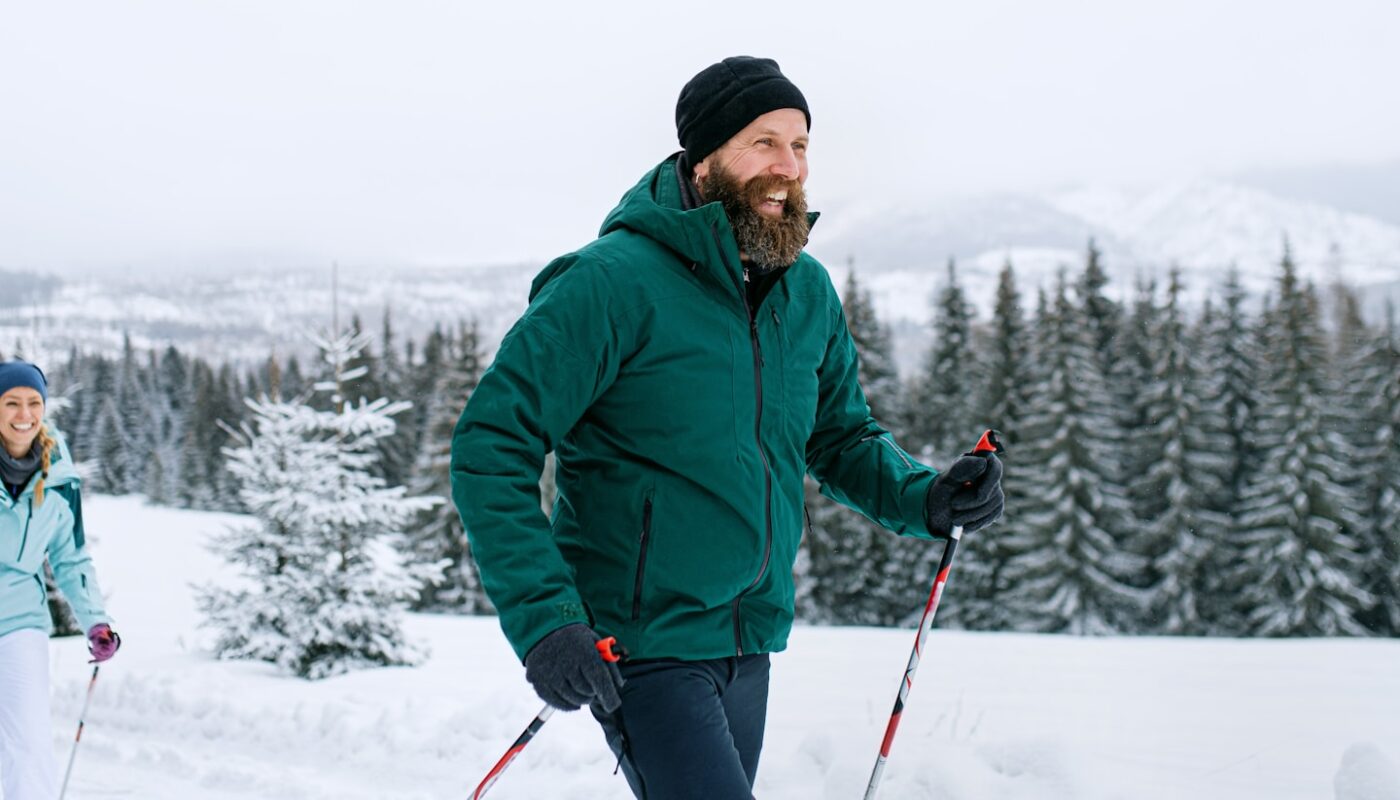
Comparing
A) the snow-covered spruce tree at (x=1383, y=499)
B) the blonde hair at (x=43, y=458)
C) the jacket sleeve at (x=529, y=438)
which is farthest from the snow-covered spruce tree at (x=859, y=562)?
the jacket sleeve at (x=529, y=438)

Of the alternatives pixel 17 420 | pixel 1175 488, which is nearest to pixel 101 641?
pixel 17 420

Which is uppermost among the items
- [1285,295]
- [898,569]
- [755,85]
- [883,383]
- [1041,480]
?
[755,85]

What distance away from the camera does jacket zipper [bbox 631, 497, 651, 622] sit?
2191 millimetres

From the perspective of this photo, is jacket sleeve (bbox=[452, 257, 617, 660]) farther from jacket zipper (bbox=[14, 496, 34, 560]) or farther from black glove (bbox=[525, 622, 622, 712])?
jacket zipper (bbox=[14, 496, 34, 560])

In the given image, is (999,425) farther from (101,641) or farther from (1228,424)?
(101,641)

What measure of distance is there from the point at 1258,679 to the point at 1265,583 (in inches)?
974

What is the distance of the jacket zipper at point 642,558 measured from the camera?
219 cm

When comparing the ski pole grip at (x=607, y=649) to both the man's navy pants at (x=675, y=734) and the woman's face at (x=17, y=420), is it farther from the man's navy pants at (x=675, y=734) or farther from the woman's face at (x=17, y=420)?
the woman's face at (x=17, y=420)

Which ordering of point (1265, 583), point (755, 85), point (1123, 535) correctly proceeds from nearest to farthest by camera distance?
point (755, 85)
point (1265, 583)
point (1123, 535)

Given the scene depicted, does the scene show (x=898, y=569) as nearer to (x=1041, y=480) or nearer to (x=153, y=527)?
(x=1041, y=480)

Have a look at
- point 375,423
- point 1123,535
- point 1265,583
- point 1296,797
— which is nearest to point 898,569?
point 1123,535

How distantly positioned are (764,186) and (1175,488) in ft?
104

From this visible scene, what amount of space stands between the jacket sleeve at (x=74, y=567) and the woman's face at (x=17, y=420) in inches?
10.6

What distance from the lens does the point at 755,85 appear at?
257 centimetres
